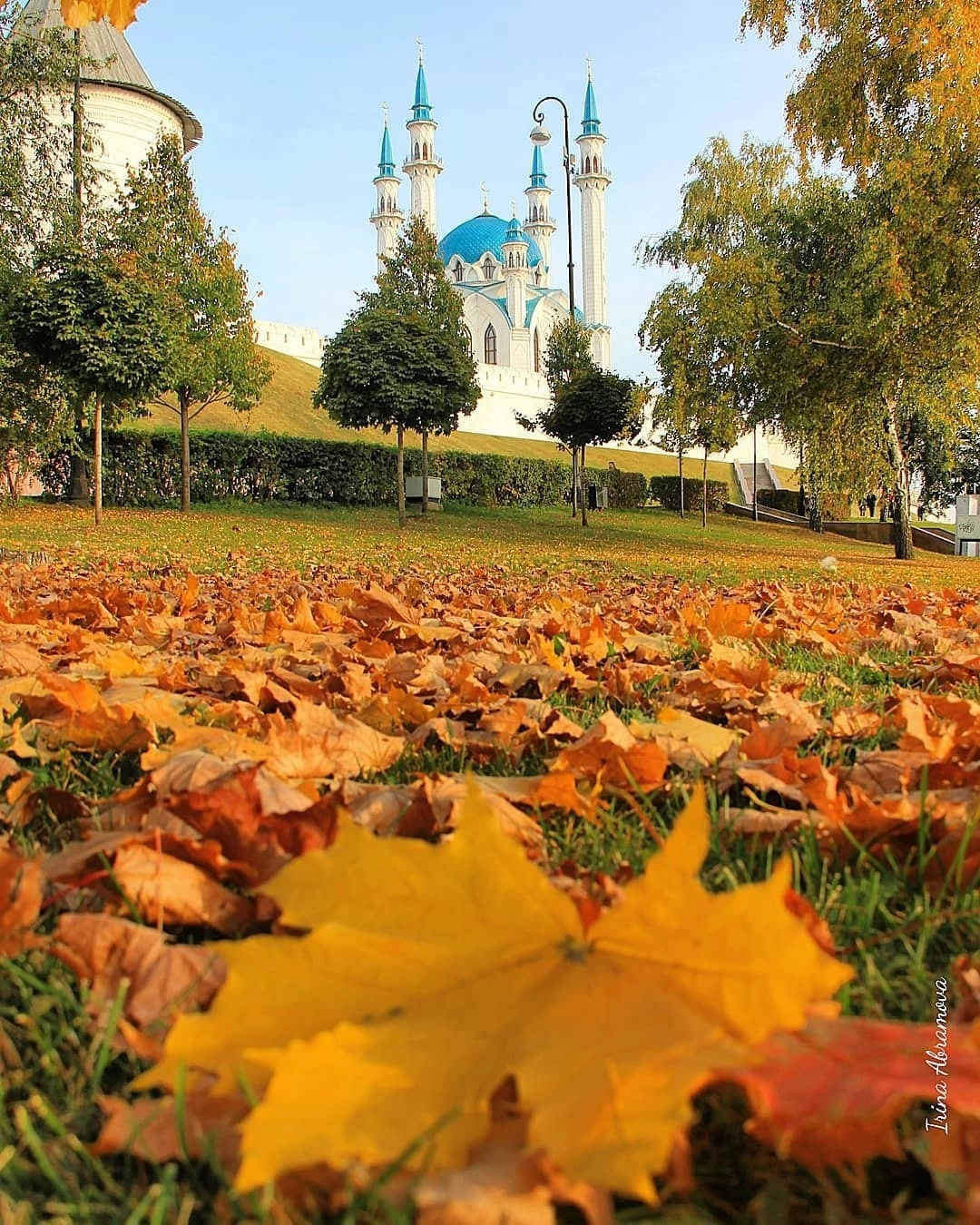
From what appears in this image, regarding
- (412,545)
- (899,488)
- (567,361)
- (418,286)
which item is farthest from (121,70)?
(899,488)

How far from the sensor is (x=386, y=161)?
89.4 m

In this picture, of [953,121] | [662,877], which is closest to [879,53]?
[953,121]

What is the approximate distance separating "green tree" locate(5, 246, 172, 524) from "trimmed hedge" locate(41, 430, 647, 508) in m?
6.74

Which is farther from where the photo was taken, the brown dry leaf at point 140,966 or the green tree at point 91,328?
the green tree at point 91,328

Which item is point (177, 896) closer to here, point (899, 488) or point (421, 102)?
point (899, 488)

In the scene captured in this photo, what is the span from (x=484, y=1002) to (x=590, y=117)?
90.7m

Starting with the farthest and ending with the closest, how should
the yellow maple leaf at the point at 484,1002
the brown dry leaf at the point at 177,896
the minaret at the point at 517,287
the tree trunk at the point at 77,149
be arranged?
the minaret at the point at 517,287, the tree trunk at the point at 77,149, the brown dry leaf at the point at 177,896, the yellow maple leaf at the point at 484,1002

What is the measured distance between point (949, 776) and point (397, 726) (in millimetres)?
936

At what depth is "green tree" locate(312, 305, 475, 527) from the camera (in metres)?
18.8

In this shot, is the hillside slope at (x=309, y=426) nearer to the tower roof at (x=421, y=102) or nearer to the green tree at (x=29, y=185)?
the green tree at (x=29, y=185)

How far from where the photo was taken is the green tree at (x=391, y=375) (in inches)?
738

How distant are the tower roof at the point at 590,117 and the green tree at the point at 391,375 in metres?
70.4

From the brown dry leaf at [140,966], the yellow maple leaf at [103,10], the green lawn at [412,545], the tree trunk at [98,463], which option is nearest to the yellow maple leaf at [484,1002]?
the brown dry leaf at [140,966]

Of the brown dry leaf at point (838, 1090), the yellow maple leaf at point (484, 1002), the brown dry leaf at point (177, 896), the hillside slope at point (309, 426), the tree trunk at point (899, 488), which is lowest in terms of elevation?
the brown dry leaf at point (177, 896)
